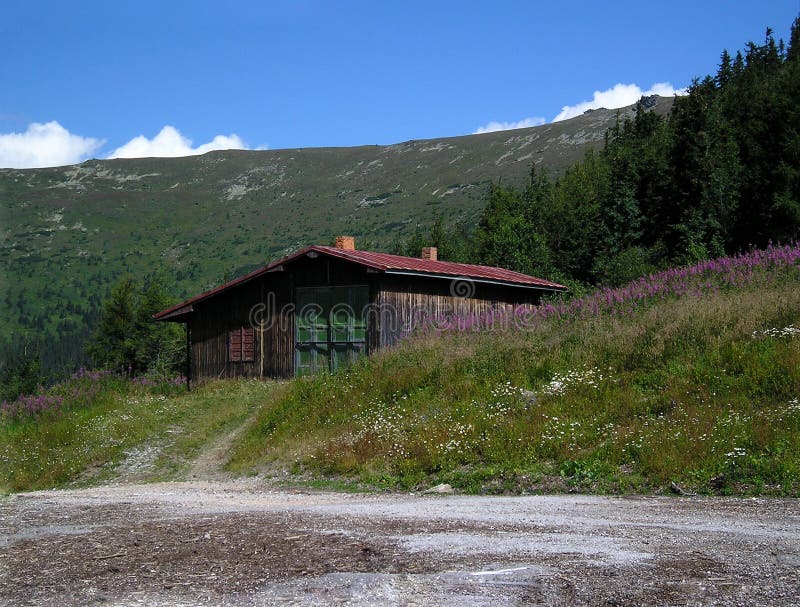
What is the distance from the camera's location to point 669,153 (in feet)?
174

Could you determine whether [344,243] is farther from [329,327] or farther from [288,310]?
[329,327]

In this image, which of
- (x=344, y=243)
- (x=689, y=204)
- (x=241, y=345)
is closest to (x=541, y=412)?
(x=241, y=345)

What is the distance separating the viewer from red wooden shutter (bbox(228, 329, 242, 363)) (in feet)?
86.4

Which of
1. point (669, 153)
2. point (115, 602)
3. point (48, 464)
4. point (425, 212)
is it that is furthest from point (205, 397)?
point (425, 212)

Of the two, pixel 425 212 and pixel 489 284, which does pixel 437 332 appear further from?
pixel 425 212

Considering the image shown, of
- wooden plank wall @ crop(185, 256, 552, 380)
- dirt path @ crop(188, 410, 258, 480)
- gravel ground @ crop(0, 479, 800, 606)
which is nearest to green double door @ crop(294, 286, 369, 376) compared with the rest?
wooden plank wall @ crop(185, 256, 552, 380)

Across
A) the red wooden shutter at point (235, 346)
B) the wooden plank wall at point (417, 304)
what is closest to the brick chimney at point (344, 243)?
the wooden plank wall at point (417, 304)

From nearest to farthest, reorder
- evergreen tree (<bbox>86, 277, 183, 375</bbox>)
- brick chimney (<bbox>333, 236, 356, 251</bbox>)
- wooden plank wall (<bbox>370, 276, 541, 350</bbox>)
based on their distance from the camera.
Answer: wooden plank wall (<bbox>370, 276, 541, 350</bbox>)
brick chimney (<bbox>333, 236, 356, 251</bbox>)
evergreen tree (<bbox>86, 277, 183, 375</bbox>)

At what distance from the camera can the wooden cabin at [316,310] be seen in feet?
78.9

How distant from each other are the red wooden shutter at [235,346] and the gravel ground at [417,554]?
1664 cm

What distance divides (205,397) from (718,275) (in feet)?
51.4

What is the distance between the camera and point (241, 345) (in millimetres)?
26297

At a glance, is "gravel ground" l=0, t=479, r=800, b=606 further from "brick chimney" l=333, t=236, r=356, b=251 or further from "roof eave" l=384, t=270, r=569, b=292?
"brick chimney" l=333, t=236, r=356, b=251

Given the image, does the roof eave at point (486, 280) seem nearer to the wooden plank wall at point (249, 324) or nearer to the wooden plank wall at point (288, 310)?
the wooden plank wall at point (288, 310)
